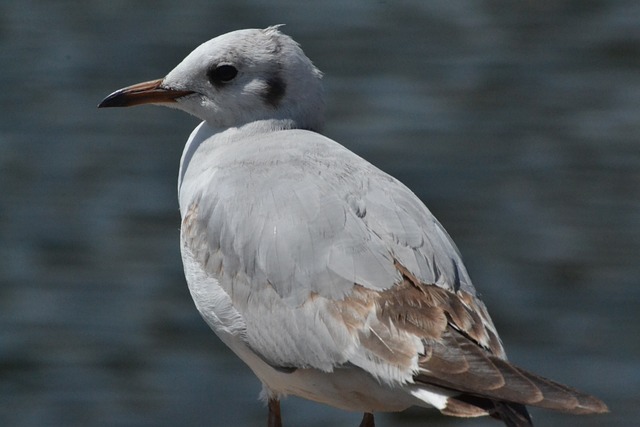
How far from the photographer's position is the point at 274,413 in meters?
5.49

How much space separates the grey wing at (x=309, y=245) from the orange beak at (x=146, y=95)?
452 millimetres

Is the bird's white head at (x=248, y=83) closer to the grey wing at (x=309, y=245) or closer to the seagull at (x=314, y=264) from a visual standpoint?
the seagull at (x=314, y=264)

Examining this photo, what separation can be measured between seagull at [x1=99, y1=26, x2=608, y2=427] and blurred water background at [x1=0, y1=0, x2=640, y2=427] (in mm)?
3348

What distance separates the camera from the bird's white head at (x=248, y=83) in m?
5.48

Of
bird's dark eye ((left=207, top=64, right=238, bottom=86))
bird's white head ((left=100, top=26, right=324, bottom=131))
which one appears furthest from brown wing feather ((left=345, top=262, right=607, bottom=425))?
bird's dark eye ((left=207, top=64, right=238, bottom=86))

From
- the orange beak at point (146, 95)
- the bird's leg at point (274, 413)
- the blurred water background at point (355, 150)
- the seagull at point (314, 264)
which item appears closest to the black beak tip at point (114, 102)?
the orange beak at point (146, 95)

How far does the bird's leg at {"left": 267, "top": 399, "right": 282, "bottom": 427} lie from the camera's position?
17.7ft

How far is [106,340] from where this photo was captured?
29.9 feet

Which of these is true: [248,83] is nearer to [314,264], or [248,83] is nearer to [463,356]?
[314,264]

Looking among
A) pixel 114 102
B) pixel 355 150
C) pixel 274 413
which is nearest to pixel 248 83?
pixel 114 102

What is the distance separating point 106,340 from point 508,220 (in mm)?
2743

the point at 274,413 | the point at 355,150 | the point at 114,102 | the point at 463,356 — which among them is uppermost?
the point at 355,150

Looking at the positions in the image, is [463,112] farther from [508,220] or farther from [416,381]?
[416,381]

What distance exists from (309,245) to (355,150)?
5.06m
